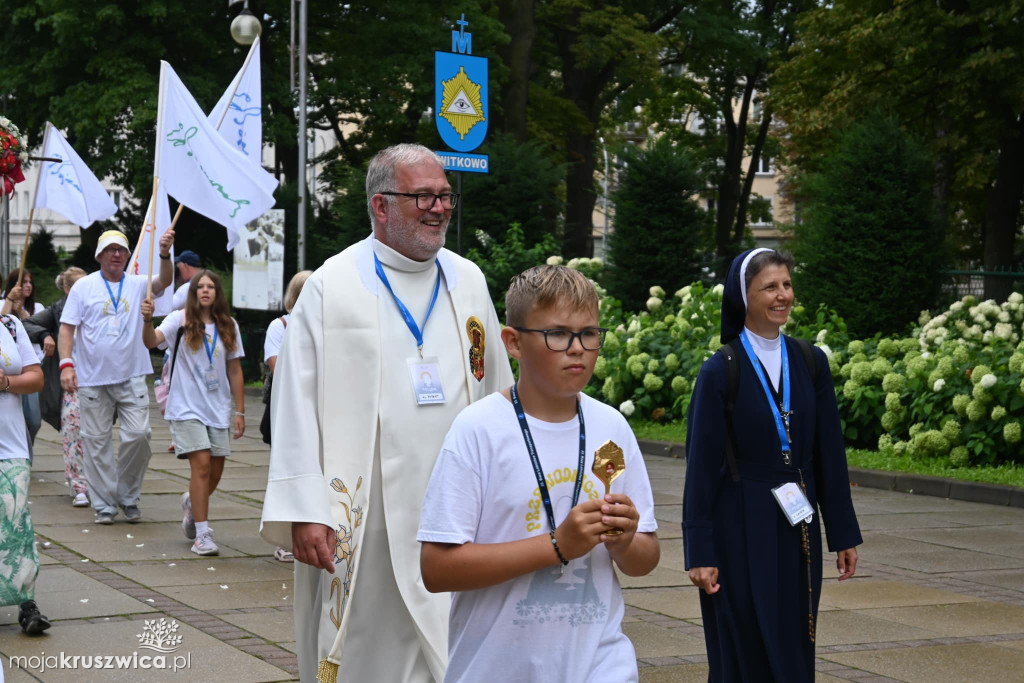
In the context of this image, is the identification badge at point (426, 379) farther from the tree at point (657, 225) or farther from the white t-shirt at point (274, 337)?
the tree at point (657, 225)

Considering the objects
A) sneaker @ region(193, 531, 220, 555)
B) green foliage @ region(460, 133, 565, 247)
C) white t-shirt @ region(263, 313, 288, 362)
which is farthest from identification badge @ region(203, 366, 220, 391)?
green foliage @ region(460, 133, 565, 247)

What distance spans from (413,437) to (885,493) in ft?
29.0

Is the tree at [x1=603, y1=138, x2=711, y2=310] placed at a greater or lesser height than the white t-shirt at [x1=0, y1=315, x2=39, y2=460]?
greater

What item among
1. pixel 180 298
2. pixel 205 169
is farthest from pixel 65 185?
pixel 180 298

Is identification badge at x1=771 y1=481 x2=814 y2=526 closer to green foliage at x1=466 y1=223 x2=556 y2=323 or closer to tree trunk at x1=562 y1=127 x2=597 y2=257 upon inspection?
green foliage at x1=466 y1=223 x2=556 y2=323

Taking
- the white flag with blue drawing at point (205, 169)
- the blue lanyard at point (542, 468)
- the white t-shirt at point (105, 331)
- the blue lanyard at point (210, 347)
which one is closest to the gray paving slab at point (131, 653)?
the blue lanyard at point (210, 347)

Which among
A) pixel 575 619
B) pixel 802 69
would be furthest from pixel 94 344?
pixel 802 69

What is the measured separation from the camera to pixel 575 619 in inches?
118

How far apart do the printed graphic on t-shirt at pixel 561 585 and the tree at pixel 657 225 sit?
1705 cm

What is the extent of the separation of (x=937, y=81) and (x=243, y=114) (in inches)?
570

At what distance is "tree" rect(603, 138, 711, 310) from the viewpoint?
65.5 ft

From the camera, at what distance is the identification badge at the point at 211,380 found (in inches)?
364

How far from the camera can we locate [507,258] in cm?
1975

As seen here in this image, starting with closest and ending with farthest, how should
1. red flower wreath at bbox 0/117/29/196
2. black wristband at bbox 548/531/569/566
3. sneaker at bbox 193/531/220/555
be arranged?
black wristband at bbox 548/531/569/566
red flower wreath at bbox 0/117/29/196
sneaker at bbox 193/531/220/555
